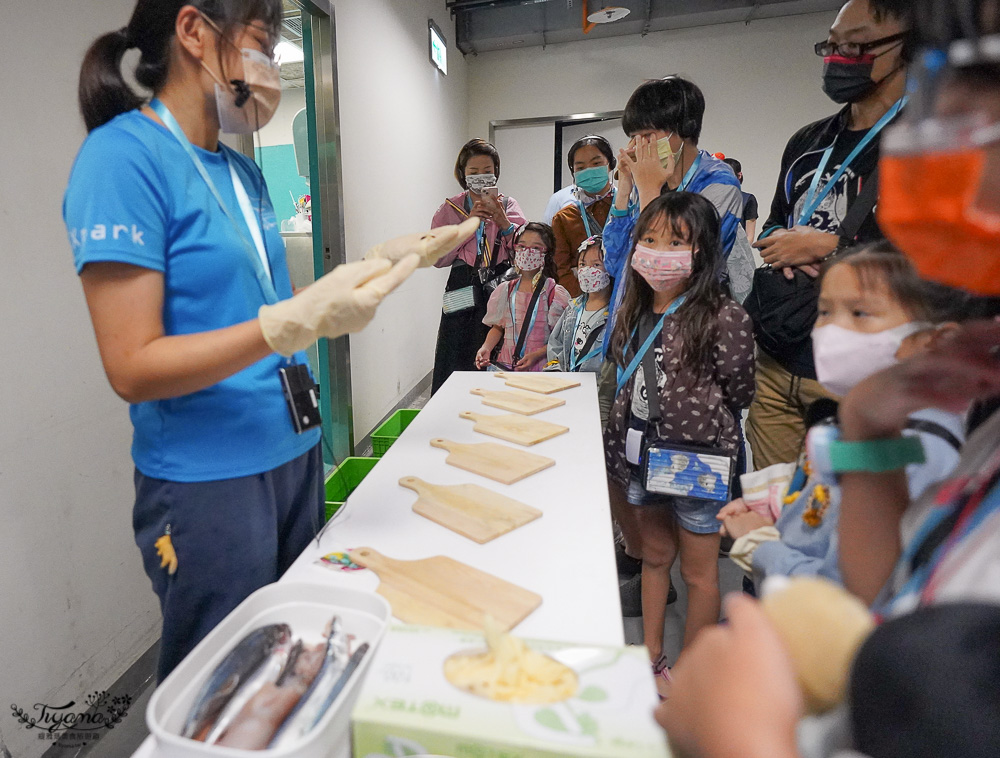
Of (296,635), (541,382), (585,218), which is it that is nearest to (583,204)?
(585,218)

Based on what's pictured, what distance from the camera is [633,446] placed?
4.91 feet

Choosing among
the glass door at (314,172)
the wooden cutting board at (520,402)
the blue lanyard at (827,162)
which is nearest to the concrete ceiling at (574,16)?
the glass door at (314,172)

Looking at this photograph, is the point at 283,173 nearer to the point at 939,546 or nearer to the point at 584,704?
the point at 584,704

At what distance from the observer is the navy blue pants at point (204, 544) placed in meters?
0.82

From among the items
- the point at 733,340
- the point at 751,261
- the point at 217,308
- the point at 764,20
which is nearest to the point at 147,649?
the point at 217,308

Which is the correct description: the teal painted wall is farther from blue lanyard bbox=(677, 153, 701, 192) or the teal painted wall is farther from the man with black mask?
the man with black mask

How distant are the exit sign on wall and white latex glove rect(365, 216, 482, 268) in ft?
12.8

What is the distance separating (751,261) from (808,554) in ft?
3.86

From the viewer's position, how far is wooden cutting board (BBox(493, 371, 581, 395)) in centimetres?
174

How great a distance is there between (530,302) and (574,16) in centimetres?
376

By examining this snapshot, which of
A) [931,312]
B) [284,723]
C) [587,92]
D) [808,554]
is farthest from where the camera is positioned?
[587,92]

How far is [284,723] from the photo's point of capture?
0.54m

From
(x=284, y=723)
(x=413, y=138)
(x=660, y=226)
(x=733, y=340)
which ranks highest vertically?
(x=413, y=138)

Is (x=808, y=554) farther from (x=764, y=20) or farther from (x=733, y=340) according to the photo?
(x=764, y=20)
